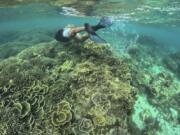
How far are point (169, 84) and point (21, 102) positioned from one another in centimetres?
1020

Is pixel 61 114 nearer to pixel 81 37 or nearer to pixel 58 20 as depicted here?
pixel 81 37

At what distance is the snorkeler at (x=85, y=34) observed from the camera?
360 inches

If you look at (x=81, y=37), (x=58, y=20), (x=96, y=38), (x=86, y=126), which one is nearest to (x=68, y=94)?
(x=86, y=126)

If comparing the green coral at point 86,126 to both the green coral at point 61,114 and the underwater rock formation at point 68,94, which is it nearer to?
the underwater rock formation at point 68,94

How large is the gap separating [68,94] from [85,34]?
265 cm

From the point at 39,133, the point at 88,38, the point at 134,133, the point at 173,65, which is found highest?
the point at 88,38

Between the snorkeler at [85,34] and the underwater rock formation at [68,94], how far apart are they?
1.12 ft

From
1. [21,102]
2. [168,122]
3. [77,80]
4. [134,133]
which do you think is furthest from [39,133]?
[168,122]

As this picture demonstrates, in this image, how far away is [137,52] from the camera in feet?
65.1

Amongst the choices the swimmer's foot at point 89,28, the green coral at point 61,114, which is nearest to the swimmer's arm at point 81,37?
the swimmer's foot at point 89,28

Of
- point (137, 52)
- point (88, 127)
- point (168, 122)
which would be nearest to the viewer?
point (88, 127)

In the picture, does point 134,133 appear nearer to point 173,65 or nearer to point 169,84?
point 169,84

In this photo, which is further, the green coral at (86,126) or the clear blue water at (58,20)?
the clear blue water at (58,20)

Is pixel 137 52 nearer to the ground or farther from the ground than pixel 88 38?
nearer to the ground
